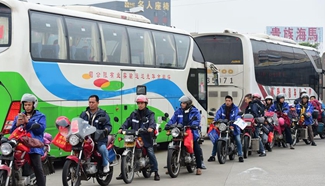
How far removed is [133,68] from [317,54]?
52.0 feet

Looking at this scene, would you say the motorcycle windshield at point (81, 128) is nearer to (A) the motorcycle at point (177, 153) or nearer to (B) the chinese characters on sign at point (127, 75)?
(A) the motorcycle at point (177, 153)

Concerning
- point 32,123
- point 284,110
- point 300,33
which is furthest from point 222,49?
point 300,33

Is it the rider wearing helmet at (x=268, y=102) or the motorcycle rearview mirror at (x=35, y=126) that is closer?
the motorcycle rearview mirror at (x=35, y=126)

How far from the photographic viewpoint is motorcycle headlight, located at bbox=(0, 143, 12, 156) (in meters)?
8.62

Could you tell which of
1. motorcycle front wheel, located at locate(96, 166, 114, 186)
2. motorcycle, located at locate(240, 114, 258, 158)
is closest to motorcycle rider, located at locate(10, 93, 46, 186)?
motorcycle front wheel, located at locate(96, 166, 114, 186)

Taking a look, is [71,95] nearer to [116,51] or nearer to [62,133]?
[116,51]

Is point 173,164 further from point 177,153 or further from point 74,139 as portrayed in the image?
point 74,139

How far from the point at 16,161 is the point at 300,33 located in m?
86.1

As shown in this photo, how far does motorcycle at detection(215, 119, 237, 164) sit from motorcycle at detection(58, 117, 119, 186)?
4285 millimetres

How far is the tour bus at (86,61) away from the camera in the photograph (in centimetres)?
1222

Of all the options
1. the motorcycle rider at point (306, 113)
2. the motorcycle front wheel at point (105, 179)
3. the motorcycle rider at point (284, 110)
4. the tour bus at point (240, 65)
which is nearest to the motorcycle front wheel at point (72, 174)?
the motorcycle front wheel at point (105, 179)

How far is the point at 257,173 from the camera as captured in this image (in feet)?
42.0

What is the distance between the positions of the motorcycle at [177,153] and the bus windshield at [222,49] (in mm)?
9411

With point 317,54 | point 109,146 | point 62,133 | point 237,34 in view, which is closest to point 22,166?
point 62,133
